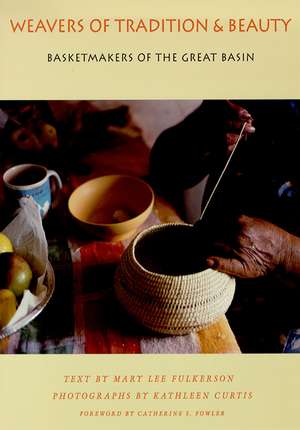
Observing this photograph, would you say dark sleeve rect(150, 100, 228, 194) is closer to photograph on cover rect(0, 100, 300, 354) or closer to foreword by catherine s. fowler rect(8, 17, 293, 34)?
photograph on cover rect(0, 100, 300, 354)

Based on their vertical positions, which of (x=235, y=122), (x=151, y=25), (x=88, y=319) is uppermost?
(x=151, y=25)

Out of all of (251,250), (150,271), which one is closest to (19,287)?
(150,271)

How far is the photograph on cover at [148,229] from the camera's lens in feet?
1.40

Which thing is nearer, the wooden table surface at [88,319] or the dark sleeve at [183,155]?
the wooden table surface at [88,319]

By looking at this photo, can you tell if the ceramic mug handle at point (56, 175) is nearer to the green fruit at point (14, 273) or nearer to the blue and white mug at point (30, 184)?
the blue and white mug at point (30, 184)

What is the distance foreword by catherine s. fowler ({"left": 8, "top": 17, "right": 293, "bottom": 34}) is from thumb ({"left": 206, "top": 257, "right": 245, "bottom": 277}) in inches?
8.7

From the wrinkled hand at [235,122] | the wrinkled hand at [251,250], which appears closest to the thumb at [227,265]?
the wrinkled hand at [251,250]

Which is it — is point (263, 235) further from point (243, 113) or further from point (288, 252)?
point (243, 113)

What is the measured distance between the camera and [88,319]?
0.45 metres

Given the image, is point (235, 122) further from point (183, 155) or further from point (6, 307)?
point (6, 307)

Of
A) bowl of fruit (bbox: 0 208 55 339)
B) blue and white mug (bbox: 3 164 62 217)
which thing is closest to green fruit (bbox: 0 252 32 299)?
bowl of fruit (bbox: 0 208 55 339)

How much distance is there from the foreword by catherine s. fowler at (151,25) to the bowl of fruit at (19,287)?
21 cm

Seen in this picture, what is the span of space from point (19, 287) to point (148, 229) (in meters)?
0.13

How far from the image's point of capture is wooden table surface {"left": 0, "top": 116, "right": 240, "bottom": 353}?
0.43 meters
